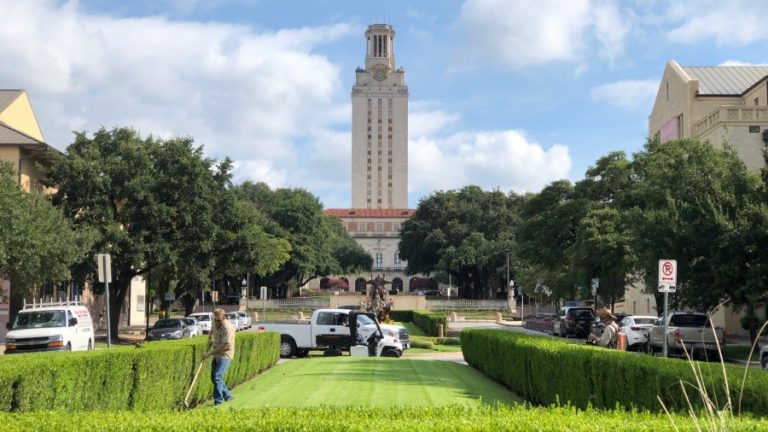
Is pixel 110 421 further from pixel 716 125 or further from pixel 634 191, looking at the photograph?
pixel 716 125

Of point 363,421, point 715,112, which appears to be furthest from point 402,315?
point 363,421

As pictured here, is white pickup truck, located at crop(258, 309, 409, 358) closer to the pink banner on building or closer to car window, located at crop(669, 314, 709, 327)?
car window, located at crop(669, 314, 709, 327)

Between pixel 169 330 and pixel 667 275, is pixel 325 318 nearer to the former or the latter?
pixel 667 275

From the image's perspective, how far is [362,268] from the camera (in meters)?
140

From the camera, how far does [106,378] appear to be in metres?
11.4

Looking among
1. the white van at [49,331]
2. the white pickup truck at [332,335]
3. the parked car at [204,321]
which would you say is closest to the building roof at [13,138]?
the parked car at [204,321]

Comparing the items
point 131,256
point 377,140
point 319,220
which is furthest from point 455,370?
point 377,140

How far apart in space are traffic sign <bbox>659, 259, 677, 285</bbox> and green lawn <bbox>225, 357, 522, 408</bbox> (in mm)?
4643

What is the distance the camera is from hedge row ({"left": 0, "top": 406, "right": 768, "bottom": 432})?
20.7 feet

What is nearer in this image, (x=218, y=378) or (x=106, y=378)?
(x=106, y=378)

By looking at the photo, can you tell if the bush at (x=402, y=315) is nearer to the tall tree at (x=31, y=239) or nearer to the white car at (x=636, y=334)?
the tall tree at (x=31, y=239)

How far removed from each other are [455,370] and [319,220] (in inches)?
3163

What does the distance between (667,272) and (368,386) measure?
7.59 m

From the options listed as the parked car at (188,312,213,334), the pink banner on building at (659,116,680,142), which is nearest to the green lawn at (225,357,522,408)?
the parked car at (188,312,213,334)
